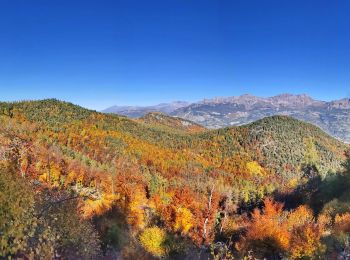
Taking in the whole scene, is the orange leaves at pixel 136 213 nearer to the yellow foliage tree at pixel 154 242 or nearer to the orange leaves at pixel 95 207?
the orange leaves at pixel 95 207

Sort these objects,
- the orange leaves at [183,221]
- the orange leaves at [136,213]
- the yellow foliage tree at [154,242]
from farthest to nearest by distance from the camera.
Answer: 1. the orange leaves at [183,221]
2. the orange leaves at [136,213]
3. the yellow foliage tree at [154,242]

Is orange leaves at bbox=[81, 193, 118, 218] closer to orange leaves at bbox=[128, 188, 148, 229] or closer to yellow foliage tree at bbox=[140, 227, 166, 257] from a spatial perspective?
orange leaves at bbox=[128, 188, 148, 229]

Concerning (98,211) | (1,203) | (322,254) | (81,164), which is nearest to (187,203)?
(98,211)

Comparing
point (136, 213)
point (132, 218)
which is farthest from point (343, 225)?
point (136, 213)

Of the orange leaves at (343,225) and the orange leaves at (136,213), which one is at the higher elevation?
the orange leaves at (343,225)

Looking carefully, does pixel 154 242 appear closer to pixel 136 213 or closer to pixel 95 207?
pixel 95 207

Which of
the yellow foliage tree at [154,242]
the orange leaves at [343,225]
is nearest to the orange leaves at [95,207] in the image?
the yellow foliage tree at [154,242]

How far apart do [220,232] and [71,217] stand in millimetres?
71316

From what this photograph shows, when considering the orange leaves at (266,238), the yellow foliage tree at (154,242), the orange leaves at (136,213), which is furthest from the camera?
the orange leaves at (136,213)

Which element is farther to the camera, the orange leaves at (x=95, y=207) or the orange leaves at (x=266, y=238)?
the orange leaves at (x=95, y=207)

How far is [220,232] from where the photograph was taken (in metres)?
117

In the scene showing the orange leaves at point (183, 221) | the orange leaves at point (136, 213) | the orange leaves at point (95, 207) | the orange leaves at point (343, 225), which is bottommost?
the orange leaves at point (183, 221)

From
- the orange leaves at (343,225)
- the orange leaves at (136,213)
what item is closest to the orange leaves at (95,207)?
the orange leaves at (136,213)

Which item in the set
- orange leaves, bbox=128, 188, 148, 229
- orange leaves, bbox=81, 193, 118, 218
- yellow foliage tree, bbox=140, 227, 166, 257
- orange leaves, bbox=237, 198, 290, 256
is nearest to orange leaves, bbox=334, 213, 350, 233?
orange leaves, bbox=237, 198, 290, 256
